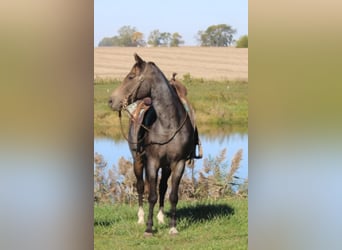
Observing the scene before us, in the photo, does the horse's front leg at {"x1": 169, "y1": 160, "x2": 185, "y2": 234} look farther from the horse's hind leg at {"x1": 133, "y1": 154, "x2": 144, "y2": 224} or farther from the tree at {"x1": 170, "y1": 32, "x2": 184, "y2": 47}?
the tree at {"x1": 170, "y1": 32, "x2": 184, "y2": 47}

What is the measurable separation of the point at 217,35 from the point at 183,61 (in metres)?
0.19

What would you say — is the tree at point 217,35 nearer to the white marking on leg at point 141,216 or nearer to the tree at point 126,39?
the tree at point 126,39

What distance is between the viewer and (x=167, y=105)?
2.22 m

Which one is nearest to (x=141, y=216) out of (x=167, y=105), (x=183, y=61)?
(x=167, y=105)

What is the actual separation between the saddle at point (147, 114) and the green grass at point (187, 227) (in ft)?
0.84

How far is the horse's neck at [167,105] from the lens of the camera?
221 centimetres

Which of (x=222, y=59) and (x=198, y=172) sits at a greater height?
(x=222, y=59)
